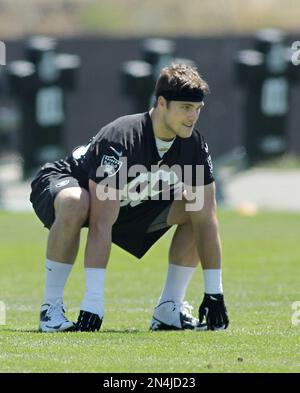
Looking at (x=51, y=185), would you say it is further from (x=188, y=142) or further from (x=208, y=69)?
(x=208, y=69)

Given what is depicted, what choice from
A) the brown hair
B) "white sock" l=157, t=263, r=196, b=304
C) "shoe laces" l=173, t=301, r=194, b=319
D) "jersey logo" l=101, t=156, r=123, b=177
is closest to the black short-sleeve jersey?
"jersey logo" l=101, t=156, r=123, b=177

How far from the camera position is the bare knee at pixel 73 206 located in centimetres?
783

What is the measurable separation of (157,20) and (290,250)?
25167 mm

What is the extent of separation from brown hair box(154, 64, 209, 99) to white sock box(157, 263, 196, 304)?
1181mm

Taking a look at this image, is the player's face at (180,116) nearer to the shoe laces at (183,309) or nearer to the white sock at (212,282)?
the white sock at (212,282)

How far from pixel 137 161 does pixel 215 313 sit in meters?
1.09

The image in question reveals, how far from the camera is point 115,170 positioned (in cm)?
779

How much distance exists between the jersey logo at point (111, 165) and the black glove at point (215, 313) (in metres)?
1.07

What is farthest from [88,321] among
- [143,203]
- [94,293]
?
[143,203]

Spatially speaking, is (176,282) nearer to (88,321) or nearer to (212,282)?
(212,282)

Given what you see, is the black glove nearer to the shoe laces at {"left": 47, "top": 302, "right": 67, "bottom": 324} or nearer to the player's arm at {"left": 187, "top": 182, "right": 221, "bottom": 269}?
the player's arm at {"left": 187, "top": 182, "right": 221, "bottom": 269}

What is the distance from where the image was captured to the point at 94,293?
7.86 metres

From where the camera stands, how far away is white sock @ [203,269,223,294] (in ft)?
26.9

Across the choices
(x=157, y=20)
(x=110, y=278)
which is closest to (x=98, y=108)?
(x=157, y=20)
